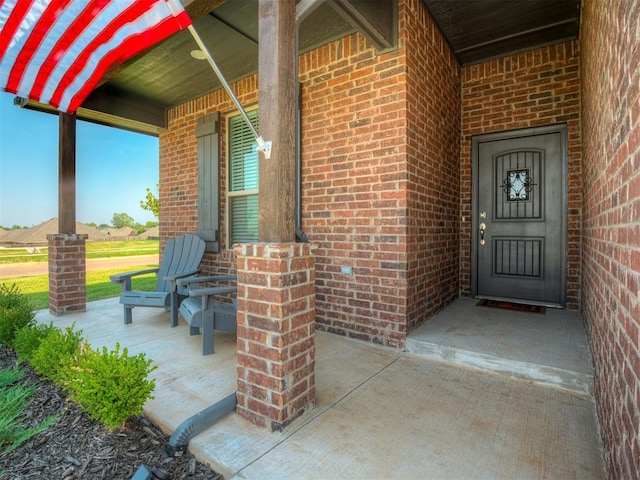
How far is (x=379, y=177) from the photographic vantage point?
112 inches

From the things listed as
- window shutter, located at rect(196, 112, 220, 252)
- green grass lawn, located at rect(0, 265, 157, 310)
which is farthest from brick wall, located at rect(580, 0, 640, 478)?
green grass lawn, located at rect(0, 265, 157, 310)

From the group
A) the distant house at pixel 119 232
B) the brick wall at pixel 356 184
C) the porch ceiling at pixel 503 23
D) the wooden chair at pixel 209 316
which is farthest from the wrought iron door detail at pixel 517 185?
the distant house at pixel 119 232

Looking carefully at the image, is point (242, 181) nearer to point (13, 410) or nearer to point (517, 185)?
point (13, 410)

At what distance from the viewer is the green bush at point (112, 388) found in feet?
5.11

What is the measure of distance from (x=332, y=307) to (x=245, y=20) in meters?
2.75

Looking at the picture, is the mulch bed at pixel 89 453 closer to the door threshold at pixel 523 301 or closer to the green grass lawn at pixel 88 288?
the green grass lawn at pixel 88 288

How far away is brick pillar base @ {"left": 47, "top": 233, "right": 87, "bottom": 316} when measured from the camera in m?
3.92

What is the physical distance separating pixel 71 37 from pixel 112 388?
7.39ft

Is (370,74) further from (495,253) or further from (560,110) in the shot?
(495,253)

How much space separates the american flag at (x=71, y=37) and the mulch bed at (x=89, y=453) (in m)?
2.15

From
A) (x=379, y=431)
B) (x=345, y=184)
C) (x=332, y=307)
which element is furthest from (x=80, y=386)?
(x=345, y=184)

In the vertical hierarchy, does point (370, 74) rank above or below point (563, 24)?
below

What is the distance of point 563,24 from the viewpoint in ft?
10.4

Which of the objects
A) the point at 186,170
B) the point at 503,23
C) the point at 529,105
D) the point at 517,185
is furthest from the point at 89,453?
the point at 529,105
